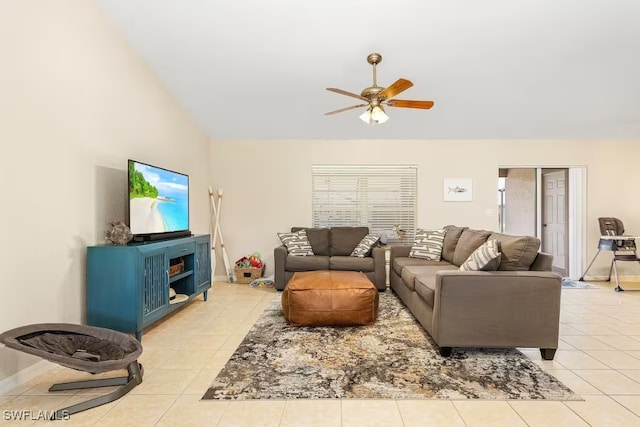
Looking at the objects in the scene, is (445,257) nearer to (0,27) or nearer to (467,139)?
(467,139)

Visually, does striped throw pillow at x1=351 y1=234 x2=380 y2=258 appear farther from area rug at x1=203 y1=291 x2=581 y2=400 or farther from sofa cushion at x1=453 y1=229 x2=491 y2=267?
area rug at x1=203 y1=291 x2=581 y2=400

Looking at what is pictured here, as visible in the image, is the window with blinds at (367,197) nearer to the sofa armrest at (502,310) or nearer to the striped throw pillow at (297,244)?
the striped throw pillow at (297,244)

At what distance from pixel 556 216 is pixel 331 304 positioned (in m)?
4.92

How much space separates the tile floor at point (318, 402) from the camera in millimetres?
1806

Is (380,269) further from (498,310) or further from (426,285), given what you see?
(498,310)

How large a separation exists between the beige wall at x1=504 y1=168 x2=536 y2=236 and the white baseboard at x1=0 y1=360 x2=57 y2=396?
6.97 meters

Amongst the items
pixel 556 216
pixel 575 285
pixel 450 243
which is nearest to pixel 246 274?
pixel 450 243

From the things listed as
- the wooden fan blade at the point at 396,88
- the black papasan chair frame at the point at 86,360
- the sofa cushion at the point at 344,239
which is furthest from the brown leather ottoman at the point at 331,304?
the sofa cushion at the point at 344,239

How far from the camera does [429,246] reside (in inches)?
178

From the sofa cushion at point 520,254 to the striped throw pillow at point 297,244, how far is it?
2.79 meters

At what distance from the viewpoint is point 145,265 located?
2.94m

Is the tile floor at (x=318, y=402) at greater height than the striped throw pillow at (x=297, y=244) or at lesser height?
lesser

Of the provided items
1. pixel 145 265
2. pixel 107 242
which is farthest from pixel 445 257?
pixel 107 242

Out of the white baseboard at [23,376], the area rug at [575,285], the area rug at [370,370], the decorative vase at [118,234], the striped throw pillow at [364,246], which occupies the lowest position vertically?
the area rug at [575,285]
